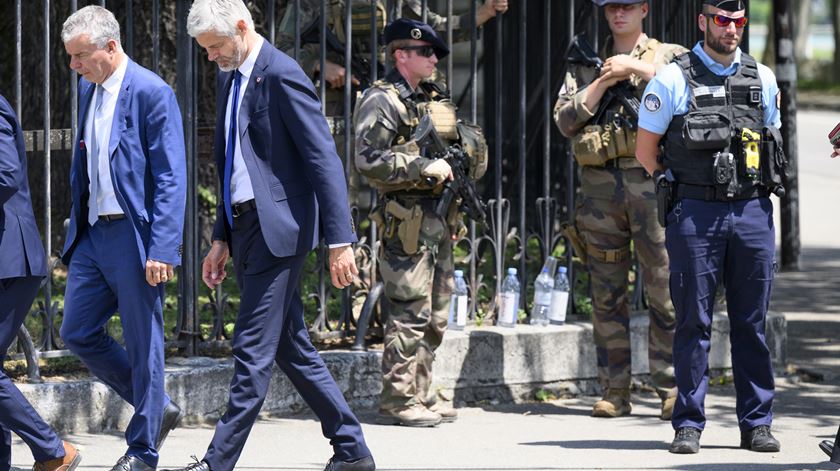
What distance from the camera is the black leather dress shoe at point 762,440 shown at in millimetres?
6469

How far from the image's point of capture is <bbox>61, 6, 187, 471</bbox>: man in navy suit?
556 centimetres

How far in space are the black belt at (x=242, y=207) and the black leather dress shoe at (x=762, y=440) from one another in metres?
2.51

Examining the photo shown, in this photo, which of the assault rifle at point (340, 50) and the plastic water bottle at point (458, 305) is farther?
the assault rifle at point (340, 50)

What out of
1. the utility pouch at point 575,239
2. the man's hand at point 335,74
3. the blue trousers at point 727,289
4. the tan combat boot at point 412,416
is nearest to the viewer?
the blue trousers at point 727,289

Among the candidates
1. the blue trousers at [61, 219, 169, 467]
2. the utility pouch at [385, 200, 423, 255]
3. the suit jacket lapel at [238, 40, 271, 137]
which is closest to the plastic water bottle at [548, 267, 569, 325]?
the utility pouch at [385, 200, 423, 255]

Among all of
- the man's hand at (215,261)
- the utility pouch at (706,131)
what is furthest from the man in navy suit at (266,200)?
the utility pouch at (706,131)

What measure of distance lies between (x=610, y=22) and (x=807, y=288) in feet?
16.4

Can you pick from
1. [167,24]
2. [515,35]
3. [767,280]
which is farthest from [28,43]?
[767,280]

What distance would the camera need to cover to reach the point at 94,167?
5648 mm

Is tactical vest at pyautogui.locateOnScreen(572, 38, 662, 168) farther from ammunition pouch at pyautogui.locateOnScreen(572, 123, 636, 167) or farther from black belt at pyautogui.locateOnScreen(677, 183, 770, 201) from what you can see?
black belt at pyautogui.locateOnScreen(677, 183, 770, 201)

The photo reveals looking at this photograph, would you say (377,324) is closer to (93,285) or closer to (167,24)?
(93,285)

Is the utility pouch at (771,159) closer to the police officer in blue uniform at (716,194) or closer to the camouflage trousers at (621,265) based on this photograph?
the police officer in blue uniform at (716,194)

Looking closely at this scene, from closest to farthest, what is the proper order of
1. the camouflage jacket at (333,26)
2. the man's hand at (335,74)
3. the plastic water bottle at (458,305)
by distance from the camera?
1. the plastic water bottle at (458,305)
2. the camouflage jacket at (333,26)
3. the man's hand at (335,74)

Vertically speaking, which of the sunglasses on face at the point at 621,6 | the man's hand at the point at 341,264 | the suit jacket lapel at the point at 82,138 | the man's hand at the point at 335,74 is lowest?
the man's hand at the point at 341,264
